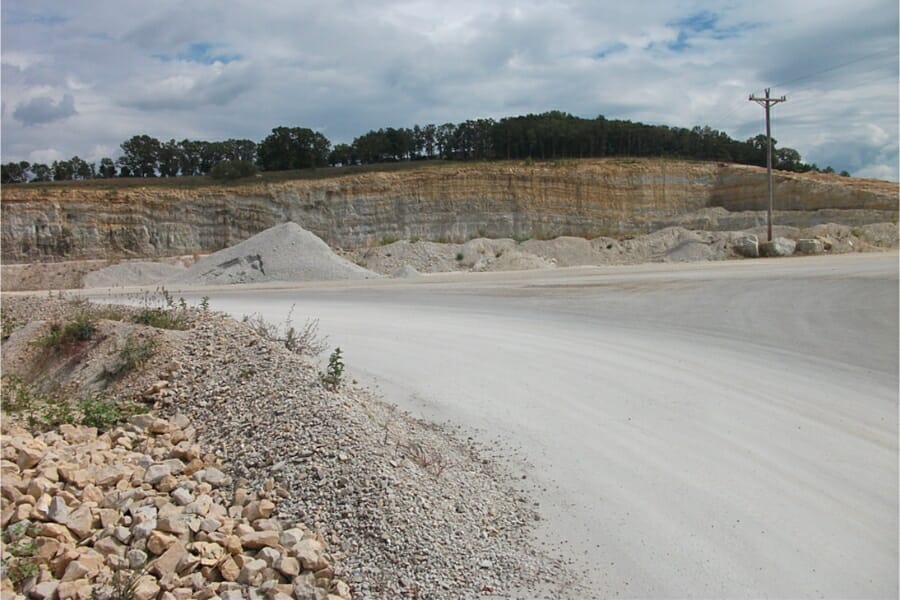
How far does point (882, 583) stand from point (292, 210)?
50870 mm

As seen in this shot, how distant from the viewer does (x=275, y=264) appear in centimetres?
3206

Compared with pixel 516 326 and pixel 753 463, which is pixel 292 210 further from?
pixel 753 463

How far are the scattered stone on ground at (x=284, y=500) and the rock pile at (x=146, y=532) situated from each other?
0.01 meters

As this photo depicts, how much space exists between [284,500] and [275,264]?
27453 millimetres

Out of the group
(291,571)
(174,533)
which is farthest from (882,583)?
(174,533)

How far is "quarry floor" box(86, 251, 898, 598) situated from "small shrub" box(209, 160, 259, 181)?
139 feet

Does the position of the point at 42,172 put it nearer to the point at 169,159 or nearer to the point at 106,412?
the point at 169,159

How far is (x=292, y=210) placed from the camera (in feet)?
175

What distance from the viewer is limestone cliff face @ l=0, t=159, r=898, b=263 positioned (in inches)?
2014

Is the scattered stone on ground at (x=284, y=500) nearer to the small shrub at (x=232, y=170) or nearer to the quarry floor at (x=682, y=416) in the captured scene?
the quarry floor at (x=682, y=416)

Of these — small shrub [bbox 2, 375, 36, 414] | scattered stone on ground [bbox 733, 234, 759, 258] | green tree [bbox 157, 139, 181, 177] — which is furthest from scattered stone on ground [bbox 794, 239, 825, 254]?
green tree [bbox 157, 139, 181, 177]

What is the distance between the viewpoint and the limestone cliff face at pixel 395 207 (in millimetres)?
51156

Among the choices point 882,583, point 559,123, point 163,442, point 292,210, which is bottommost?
point 882,583

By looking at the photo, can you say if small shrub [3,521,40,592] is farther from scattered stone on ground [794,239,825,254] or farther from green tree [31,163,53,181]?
green tree [31,163,53,181]
